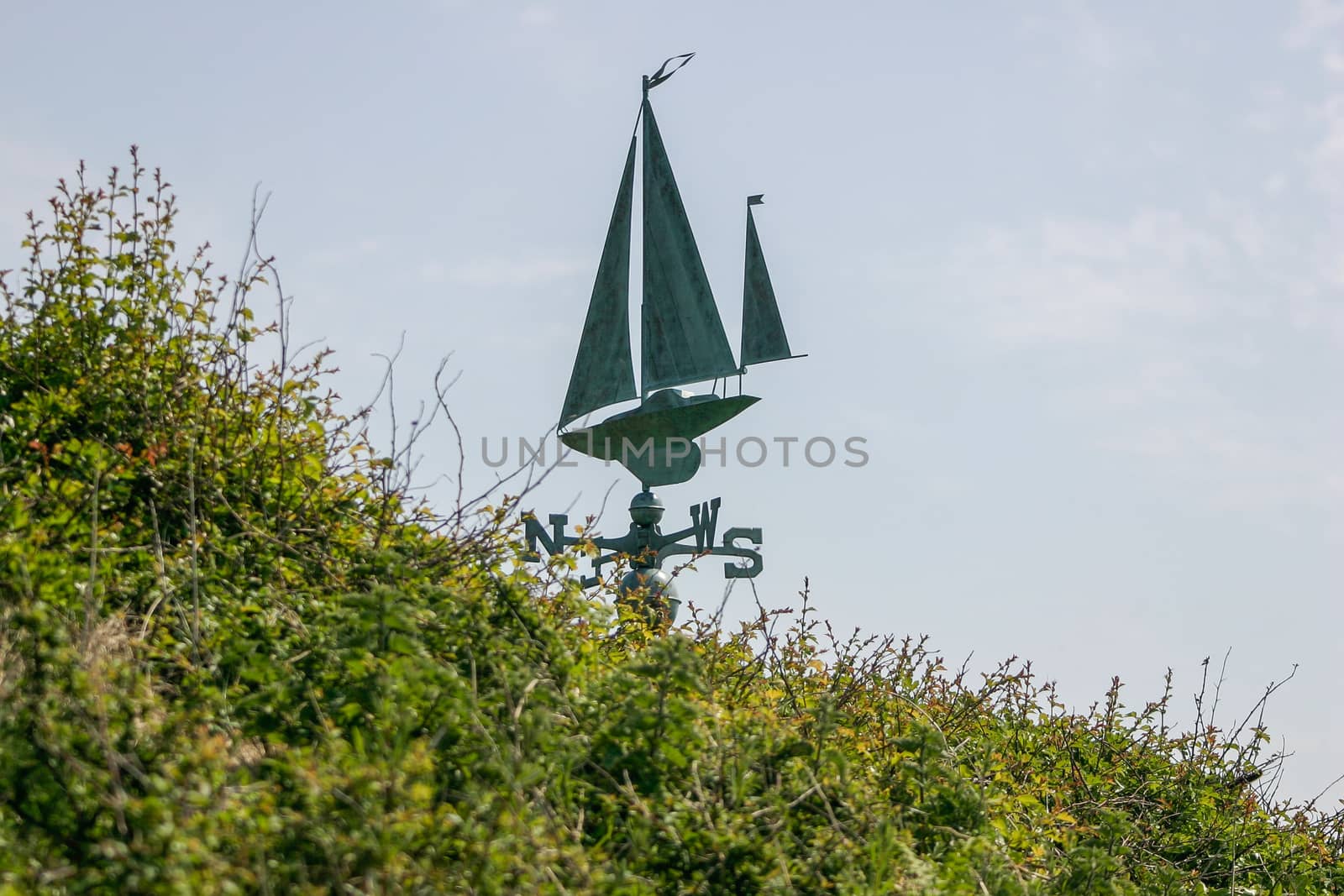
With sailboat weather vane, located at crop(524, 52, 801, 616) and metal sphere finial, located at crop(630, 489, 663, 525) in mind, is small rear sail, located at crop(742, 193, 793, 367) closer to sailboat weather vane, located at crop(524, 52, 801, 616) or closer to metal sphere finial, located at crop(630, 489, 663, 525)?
sailboat weather vane, located at crop(524, 52, 801, 616)

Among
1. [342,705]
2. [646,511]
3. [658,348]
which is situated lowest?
[342,705]

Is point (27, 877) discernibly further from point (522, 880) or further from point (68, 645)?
point (522, 880)

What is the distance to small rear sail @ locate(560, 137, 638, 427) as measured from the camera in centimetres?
919

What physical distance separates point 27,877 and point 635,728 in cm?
171

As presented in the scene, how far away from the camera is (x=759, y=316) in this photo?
9383 millimetres

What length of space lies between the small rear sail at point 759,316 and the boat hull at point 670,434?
2.49ft

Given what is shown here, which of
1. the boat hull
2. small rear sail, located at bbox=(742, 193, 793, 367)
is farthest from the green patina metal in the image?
the boat hull

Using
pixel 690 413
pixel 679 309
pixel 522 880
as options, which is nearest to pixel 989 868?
pixel 522 880

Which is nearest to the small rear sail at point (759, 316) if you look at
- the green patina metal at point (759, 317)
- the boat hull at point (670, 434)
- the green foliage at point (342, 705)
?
the green patina metal at point (759, 317)

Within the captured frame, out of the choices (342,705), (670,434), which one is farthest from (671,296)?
(342,705)

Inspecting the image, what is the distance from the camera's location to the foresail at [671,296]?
905 centimetres

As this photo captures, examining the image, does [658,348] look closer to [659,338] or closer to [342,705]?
[659,338]

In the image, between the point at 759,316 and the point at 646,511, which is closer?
the point at 646,511

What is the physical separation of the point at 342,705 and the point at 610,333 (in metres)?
5.57
